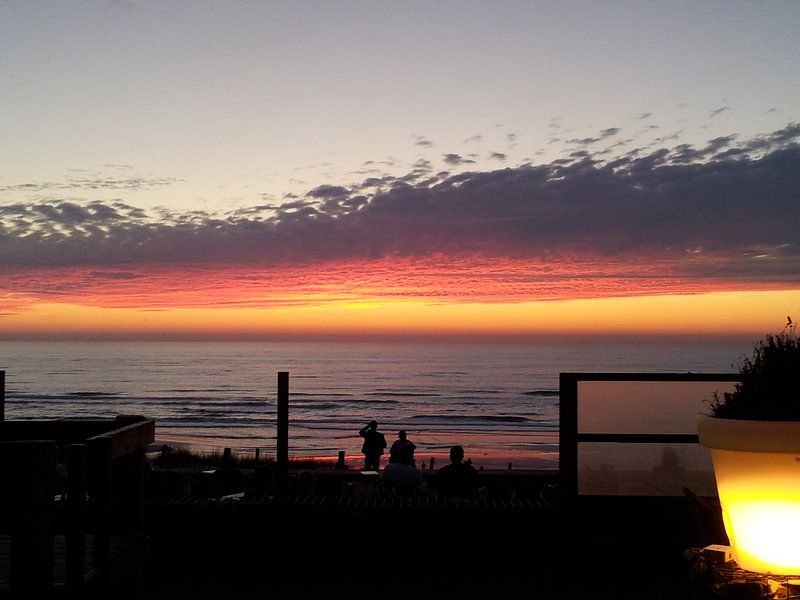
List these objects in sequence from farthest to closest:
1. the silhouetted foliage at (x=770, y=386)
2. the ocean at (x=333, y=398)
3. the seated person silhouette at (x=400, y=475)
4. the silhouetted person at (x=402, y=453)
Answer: the ocean at (x=333, y=398) < the silhouetted person at (x=402, y=453) < the seated person silhouette at (x=400, y=475) < the silhouetted foliage at (x=770, y=386)

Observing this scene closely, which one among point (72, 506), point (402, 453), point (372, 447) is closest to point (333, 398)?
point (372, 447)

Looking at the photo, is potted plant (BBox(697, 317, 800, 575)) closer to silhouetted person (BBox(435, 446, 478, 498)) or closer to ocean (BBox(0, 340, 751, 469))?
silhouetted person (BBox(435, 446, 478, 498))

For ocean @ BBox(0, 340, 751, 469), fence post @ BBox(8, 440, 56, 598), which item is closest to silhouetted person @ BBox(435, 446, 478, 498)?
fence post @ BBox(8, 440, 56, 598)

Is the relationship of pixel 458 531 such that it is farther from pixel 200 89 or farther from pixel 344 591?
pixel 200 89

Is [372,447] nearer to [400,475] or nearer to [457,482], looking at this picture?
[400,475]

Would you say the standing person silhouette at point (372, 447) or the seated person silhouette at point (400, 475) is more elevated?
the seated person silhouette at point (400, 475)

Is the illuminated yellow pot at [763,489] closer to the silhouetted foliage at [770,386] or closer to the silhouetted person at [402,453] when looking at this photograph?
the silhouetted foliage at [770,386]

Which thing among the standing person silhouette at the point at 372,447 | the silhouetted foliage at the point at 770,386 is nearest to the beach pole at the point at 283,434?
the silhouetted foliage at the point at 770,386

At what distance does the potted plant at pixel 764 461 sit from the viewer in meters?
3.38

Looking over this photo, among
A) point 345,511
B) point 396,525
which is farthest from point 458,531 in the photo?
point 345,511

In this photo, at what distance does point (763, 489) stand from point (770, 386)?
45 cm

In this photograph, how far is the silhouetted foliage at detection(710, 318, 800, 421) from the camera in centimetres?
352

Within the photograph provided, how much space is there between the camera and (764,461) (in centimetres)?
343

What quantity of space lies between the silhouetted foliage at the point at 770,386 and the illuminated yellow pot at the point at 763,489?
144 millimetres
